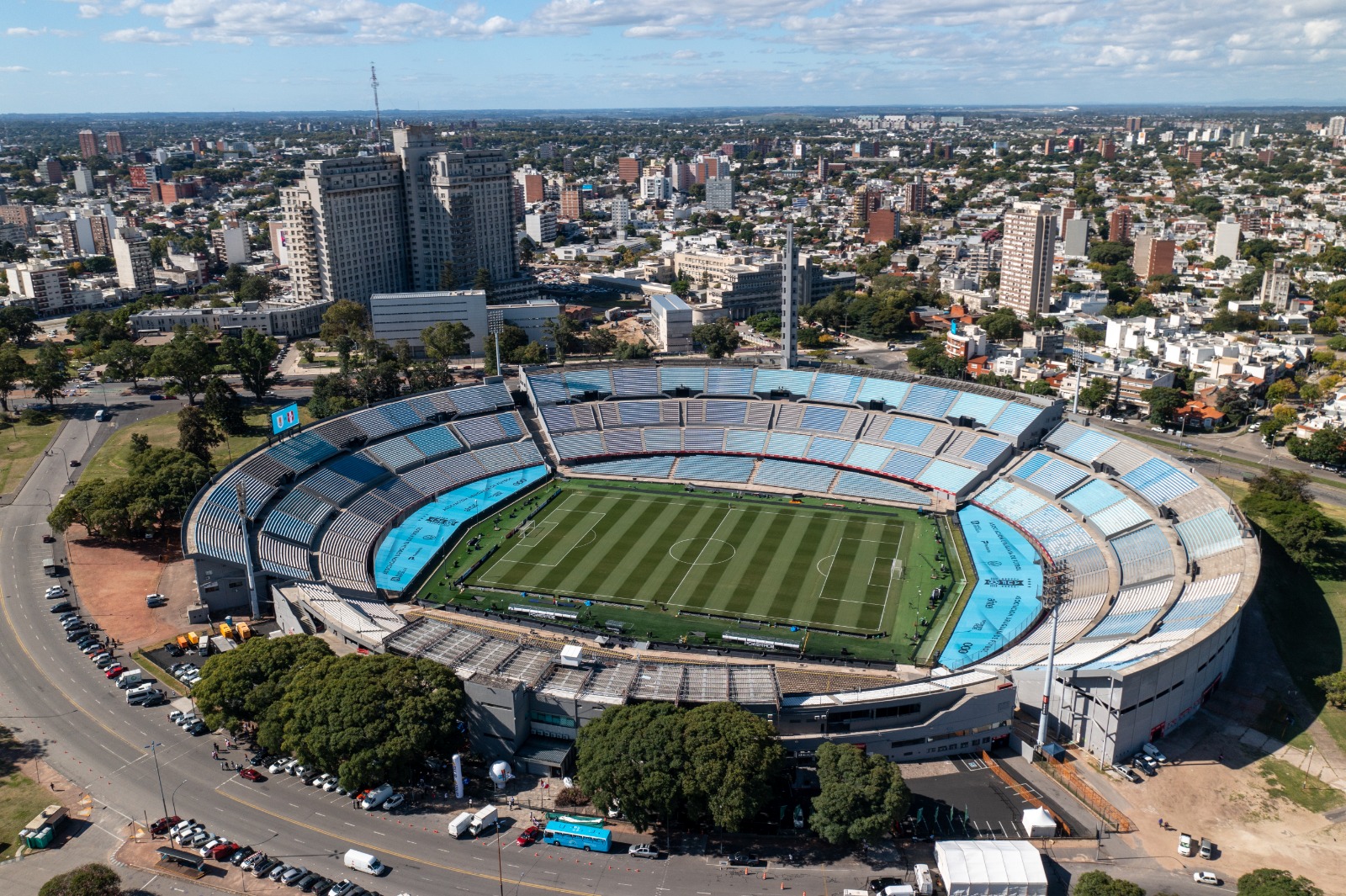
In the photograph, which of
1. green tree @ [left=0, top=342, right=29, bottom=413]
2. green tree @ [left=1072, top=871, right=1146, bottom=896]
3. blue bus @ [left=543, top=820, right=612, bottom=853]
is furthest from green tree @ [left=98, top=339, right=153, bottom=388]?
green tree @ [left=1072, top=871, right=1146, bottom=896]

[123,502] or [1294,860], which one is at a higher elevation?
[123,502]

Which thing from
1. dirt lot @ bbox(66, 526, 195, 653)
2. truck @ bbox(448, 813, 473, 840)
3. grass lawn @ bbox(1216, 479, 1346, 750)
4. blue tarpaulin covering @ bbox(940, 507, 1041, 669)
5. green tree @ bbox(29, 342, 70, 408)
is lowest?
grass lawn @ bbox(1216, 479, 1346, 750)

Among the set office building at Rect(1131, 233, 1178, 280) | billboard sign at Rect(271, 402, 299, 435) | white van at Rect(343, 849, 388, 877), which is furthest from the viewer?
office building at Rect(1131, 233, 1178, 280)

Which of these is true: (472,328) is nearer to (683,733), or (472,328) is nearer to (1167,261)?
(683,733)

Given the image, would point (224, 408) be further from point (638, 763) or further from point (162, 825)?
point (638, 763)

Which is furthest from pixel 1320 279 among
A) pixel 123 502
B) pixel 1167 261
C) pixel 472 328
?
pixel 123 502

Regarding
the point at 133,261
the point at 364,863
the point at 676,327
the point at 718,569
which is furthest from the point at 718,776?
the point at 133,261

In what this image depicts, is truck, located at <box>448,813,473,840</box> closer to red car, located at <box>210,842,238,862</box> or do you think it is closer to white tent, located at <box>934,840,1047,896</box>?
red car, located at <box>210,842,238,862</box>

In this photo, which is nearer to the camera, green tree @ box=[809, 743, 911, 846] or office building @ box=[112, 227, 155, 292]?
green tree @ box=[809, 743, 911, 846]
